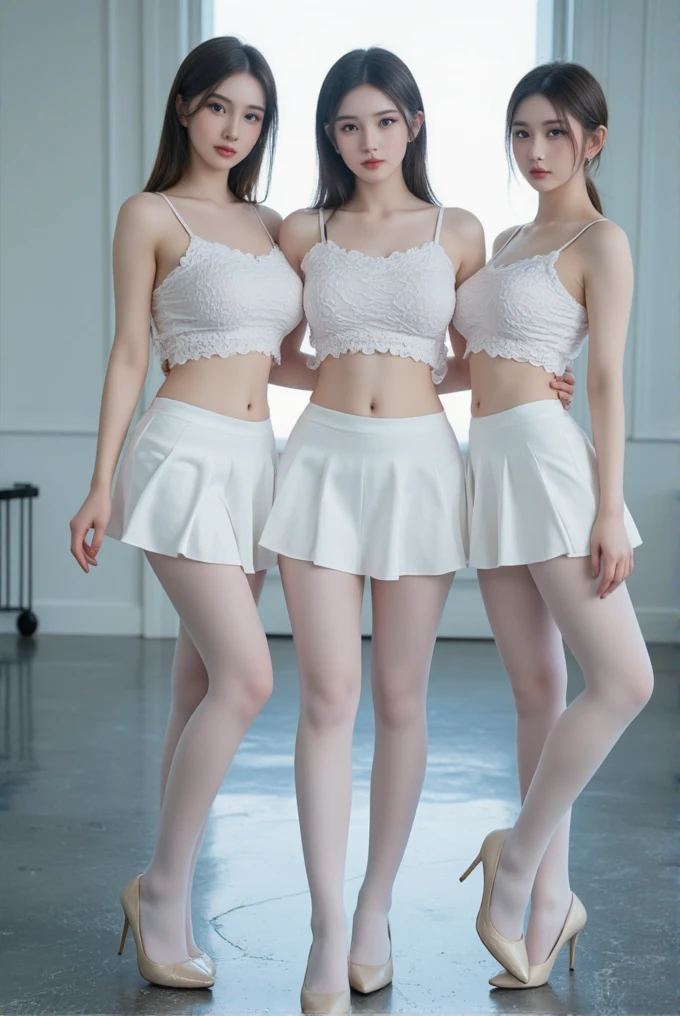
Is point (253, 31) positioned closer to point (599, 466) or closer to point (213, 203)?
point (213, 203)

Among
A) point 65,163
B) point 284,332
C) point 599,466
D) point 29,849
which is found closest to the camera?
point 599,466

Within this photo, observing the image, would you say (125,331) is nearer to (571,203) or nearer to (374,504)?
(374,504)

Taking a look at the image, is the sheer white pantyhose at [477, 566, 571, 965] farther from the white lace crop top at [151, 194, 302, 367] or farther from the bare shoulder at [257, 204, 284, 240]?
the bare shoulder at [257, 204, 284, 240]

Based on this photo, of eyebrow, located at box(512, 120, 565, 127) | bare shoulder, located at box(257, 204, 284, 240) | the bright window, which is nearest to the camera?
eyebrow, located at box(512, 120, 565, 127)

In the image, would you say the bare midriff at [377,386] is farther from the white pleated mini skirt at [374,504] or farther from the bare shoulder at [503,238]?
the bare shoulder at [503,238]

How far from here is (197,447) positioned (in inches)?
80.7

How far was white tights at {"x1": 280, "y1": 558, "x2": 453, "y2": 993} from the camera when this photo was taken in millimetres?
1989

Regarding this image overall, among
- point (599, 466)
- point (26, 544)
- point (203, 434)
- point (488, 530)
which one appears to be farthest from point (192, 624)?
point (26, 544)

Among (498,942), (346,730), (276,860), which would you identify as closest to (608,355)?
(346,730)

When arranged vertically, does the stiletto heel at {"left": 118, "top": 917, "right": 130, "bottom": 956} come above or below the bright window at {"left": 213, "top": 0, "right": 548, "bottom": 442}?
below

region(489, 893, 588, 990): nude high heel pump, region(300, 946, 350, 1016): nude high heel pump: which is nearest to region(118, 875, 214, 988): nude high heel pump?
region(300, 946, 350, 1016): nude high heel pump

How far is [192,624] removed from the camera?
2033 mm

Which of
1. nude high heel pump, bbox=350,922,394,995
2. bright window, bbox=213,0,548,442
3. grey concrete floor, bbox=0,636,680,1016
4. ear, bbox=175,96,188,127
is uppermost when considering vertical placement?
bright window, bbox=213,0,548,442

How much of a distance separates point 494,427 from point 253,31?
13.6 ft
